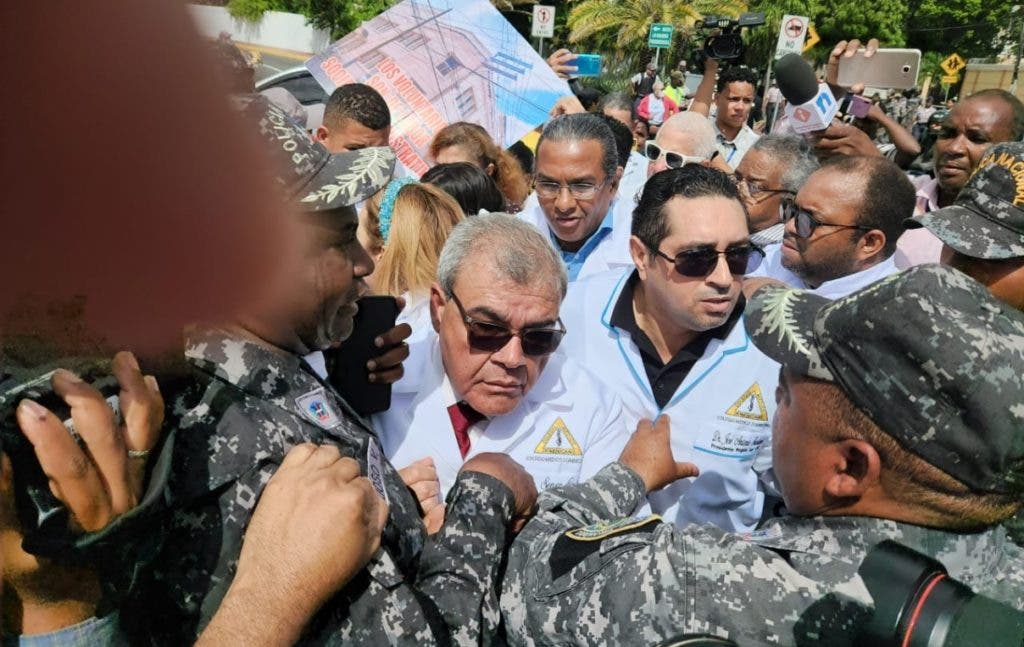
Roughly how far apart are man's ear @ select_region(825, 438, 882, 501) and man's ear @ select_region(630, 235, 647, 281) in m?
1.53

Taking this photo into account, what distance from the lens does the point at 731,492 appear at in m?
2.44

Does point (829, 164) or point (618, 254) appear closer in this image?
point (829, 164)

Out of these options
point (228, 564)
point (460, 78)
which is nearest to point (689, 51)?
point (460, 78)

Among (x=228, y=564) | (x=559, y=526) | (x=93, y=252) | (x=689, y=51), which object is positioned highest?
(x=93, y=252)

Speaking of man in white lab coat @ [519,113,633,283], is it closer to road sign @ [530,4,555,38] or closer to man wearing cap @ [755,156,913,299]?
man wearing cap @ [755,156,913,299]

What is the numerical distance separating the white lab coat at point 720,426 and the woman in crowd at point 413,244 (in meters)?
0.88

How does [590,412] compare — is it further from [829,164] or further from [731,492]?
[829,164]

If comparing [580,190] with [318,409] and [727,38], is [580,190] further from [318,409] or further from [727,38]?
[727,38]

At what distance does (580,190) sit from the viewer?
3928mm

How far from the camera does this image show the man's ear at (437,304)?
7.45 feet

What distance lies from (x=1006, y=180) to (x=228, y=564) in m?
3.12

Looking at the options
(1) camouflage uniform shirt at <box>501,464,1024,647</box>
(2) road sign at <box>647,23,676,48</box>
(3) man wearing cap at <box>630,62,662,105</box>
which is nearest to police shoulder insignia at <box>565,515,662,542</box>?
(1) camouflage uniform shirt at <box>501,464,1024,647</box>

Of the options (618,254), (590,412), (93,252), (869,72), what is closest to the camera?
(93,252)

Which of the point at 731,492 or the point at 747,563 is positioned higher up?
the point at 747,563
